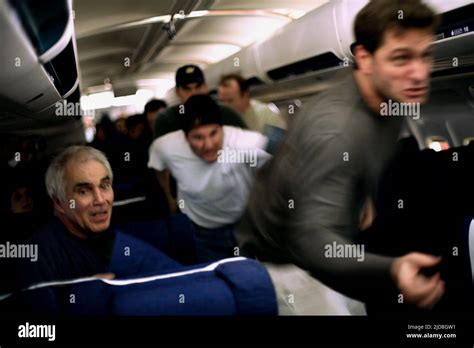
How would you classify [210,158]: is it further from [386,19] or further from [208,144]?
[386,19]

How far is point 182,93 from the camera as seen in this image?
1.66 metres

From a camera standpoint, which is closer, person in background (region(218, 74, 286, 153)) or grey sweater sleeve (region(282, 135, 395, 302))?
grey sweater sleeve (region(282, 135, 395, 302))

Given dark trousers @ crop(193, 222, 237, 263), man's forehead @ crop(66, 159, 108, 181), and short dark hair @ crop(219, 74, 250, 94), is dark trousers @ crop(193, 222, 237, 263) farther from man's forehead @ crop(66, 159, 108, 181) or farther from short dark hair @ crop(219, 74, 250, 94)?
short dark hair @ crop(219, 74, 250, 94)

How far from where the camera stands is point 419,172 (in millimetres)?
1764

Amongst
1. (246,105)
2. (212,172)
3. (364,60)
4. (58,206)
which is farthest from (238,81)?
(58,206)

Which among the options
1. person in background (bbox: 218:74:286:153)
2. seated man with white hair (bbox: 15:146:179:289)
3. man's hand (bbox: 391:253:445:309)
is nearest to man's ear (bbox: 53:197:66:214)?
seated man with white hair (bbox: 15:146:179:289)

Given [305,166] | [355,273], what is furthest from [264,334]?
[305,166]

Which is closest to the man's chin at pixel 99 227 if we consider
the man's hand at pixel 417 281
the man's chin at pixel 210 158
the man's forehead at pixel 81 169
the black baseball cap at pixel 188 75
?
the man's forehead at pixel 81 169

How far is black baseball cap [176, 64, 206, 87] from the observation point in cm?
165

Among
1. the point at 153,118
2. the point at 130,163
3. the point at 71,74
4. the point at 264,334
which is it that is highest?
the point at 71,74

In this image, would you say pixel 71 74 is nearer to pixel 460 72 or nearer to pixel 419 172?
pixel 419 172

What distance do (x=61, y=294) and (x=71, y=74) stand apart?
74 cm

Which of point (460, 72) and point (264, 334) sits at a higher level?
point (460, 72)

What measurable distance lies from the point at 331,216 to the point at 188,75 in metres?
0.71
